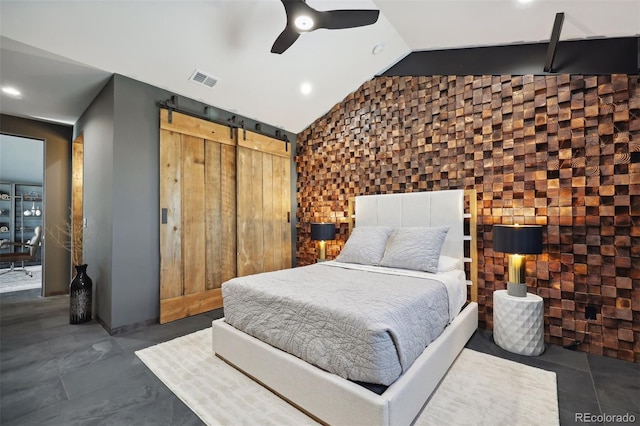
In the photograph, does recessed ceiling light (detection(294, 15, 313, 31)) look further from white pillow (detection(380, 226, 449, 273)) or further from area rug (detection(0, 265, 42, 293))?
area rug (detection(0, 265, 42, 293))

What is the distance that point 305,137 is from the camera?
4.90m

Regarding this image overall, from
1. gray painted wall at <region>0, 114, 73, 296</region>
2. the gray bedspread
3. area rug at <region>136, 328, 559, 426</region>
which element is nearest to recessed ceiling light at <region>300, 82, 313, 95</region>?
the gray bedspread

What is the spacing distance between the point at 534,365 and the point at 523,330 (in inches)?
10.6

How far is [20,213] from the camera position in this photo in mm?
7648

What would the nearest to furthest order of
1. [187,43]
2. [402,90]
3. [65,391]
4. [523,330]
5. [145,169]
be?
[65,391] < [523,330] < [187,43] < [145,169] < [402,90]

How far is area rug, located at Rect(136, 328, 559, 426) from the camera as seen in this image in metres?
1.65

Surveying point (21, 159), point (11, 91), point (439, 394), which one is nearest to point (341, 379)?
point (439, 394)

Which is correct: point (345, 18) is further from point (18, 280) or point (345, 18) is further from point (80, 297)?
point (18, 280)

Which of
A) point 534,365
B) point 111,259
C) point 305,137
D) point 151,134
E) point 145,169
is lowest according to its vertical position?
point 534,365

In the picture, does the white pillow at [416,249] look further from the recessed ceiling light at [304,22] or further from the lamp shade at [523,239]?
the recessed ceiling light at [304,22]

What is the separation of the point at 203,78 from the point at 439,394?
12.4ft

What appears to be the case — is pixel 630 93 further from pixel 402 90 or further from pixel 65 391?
pixel 65 391

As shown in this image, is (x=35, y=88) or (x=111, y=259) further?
(x=35, y=88)

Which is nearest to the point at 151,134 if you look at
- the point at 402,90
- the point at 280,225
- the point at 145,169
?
the point at 145,169
